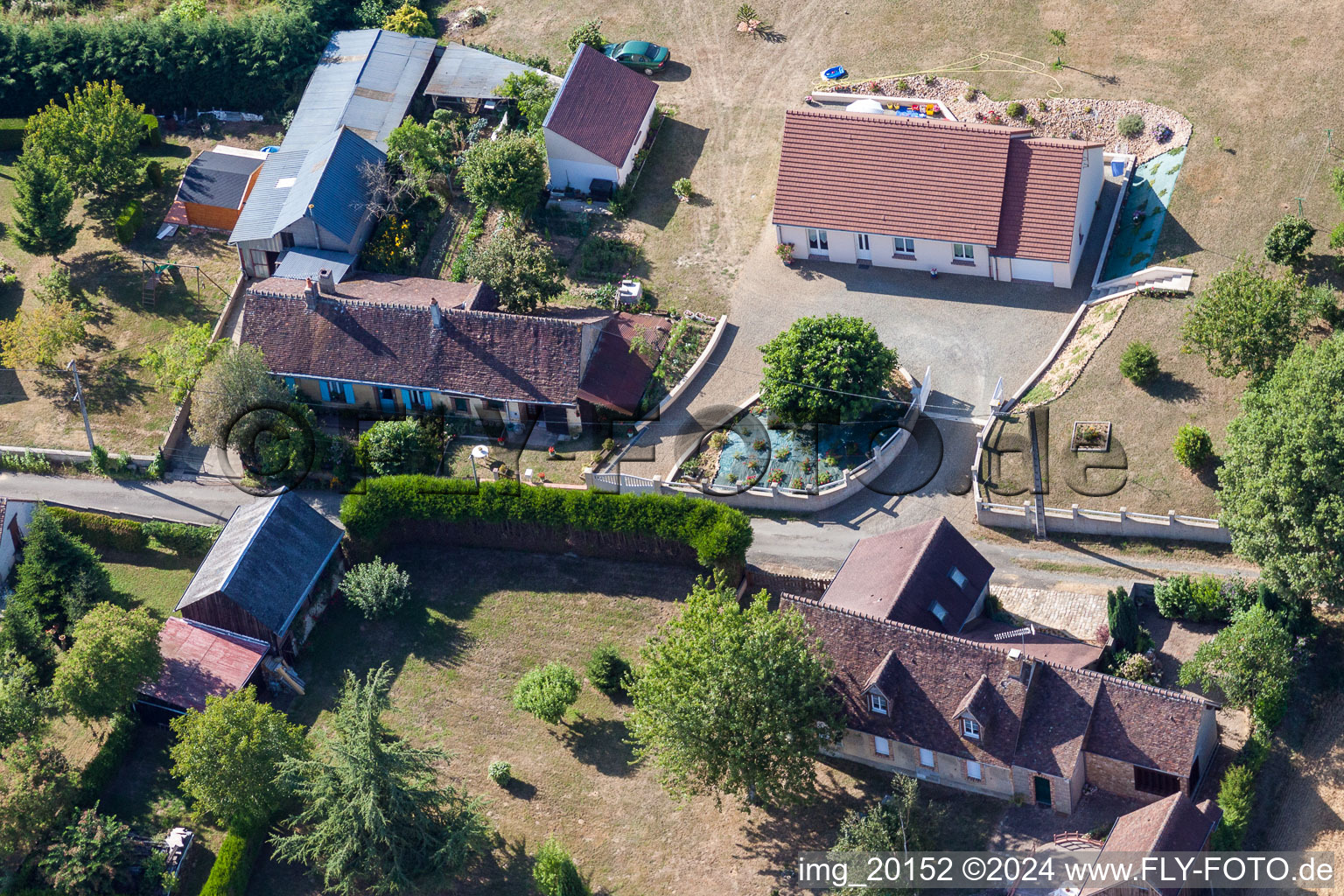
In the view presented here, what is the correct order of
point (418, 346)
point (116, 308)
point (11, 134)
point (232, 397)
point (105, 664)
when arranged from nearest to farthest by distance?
point (105, 664) → point (232, 397) → point (418, 346) → point (116, 308) → point (11, 134)

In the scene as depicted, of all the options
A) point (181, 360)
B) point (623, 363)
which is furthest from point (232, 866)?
point (623, 363)

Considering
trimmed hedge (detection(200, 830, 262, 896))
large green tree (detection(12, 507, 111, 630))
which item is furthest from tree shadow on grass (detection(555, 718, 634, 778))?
large green tree (detection(12, 507, 111, 630))

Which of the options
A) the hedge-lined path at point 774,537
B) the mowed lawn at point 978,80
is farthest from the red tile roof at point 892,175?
the hedge-lined path at point 774,537

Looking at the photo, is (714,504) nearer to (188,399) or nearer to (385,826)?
(385,826)

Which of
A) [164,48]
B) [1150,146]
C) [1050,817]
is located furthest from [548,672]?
[164,48]

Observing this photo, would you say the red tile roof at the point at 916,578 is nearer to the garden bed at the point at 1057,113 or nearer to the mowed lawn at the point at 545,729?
the mowed lawn at the point at 545,729

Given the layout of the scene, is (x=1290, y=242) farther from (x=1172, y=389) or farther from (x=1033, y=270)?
(x=1033, y=270)

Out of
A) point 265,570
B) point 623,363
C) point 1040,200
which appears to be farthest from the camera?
point 1040,200
